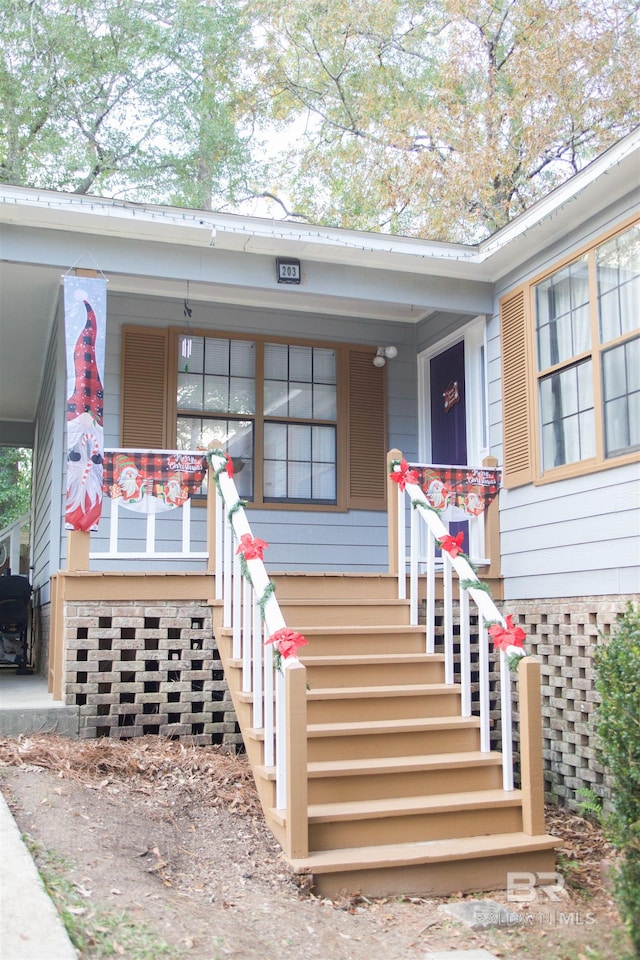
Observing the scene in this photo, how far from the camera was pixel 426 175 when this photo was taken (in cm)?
1387

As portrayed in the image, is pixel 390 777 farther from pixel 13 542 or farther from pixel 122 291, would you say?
pixel 13 542

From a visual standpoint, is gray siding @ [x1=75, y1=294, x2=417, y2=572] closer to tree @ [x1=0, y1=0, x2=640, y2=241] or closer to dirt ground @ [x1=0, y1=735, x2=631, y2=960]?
dirt ground @ [x1=0, y1=735, x2=631, y2=960]

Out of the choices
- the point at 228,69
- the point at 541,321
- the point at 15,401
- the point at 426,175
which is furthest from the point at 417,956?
the point at 228,69

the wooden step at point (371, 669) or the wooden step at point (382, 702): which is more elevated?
the wooden step at point (371, 669)

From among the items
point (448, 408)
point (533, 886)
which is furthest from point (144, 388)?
point (533, 886)

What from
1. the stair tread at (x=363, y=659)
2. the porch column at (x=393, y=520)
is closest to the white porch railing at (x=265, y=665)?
the stair tread at (x=363, y=659)

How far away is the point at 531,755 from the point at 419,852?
0.73 m

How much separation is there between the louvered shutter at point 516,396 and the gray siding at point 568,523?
11cm

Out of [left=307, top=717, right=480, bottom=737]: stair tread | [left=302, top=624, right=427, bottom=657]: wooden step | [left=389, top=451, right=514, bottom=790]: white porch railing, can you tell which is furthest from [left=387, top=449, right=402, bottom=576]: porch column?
[left=307, top=717, right=480, bottom=737]: stair tread

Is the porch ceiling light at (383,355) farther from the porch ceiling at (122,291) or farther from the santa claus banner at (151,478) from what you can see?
the santa claus banner at (151,478)

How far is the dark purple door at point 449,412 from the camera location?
296 inches

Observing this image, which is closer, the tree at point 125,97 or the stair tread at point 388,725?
the stair tread at point 388,725

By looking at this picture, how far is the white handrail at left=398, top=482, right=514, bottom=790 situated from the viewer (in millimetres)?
4516

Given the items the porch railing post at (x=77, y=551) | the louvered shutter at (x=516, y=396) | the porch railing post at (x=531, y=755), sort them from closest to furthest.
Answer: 1. the porch railing post at (x=531, y=755)
2. the porch railing post at (x=77, y=551)
3. the louvered shutter at (x=516, y=396)
